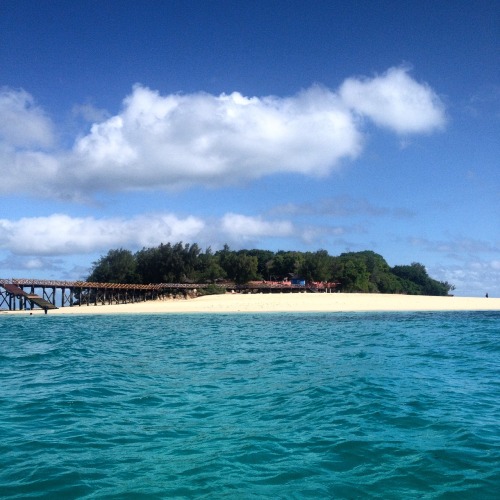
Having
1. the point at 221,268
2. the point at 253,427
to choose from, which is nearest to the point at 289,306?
the point at 221,268

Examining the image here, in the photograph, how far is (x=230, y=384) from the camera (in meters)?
13.0

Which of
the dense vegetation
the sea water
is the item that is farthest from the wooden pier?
the sea water

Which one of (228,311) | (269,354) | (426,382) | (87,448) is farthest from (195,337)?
(228,311)

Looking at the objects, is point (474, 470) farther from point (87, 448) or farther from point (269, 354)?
point (269, 354)

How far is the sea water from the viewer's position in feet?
21.5

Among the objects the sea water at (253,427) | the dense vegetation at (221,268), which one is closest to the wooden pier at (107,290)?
the dense vegetation at (221,268)

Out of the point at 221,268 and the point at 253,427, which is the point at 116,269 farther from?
the point at 253,427

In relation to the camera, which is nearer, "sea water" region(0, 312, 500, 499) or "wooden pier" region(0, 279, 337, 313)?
"sea water" region(0, 312, 500, 499)

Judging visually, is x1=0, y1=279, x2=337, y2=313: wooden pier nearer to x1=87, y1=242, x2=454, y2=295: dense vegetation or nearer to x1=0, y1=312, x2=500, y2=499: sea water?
x1=87, y1=242, x2=454, y2=295: dense vegetation

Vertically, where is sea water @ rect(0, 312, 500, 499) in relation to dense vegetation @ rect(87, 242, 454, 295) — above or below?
below

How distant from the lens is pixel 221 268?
3492 inches

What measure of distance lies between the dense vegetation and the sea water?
67.6 meters

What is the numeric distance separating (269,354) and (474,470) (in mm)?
12224

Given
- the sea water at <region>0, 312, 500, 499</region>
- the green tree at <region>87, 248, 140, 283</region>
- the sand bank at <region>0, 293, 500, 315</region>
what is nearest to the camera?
the sea water at <region>0, 312, 500, 499</region>
